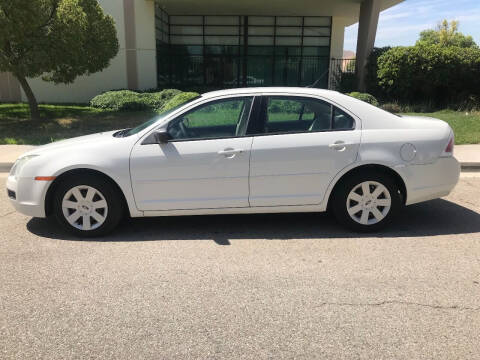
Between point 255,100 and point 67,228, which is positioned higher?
point 255,100

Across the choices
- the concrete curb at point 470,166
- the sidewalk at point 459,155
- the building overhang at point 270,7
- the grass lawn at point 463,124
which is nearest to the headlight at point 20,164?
the sidewalk at point 459,155

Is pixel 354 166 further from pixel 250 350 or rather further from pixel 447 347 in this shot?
pixel 250 350

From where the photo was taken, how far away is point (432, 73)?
15.2 meters

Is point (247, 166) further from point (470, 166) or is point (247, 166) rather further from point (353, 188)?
point (470, 166)

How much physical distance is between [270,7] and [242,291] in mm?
20691

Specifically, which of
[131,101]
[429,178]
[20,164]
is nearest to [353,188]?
[429,178]

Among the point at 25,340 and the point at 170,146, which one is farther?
the point at 170,146

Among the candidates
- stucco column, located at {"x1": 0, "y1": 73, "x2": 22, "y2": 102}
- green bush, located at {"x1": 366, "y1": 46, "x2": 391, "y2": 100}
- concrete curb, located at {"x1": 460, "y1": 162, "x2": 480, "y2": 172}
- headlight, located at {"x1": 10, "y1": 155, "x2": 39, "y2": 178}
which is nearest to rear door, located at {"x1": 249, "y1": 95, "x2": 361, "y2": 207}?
headlight, located at {"x1": 10, "y1": 155, "x2": 39, "y2": 178}

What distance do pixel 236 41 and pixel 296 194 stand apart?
21057 millimetres

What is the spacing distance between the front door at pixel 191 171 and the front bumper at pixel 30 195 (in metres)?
1.00

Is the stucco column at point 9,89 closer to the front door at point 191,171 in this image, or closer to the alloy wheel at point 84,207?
the alloy wheel at point 84,207

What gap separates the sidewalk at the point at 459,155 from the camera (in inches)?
314

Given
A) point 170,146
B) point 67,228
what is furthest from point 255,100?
point 67,228

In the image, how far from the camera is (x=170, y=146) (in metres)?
4.46
